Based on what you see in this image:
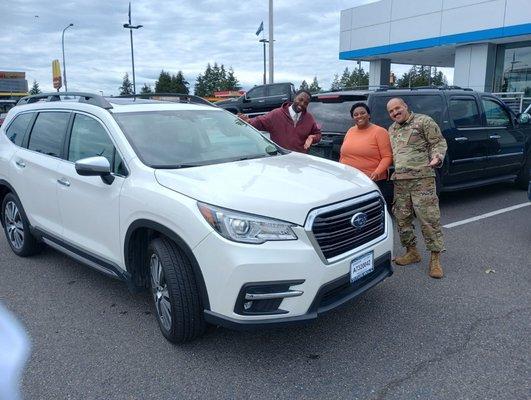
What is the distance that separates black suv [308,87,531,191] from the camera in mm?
6285

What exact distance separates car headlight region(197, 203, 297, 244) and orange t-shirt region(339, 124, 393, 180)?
2146 mm

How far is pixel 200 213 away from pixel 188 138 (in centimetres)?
126

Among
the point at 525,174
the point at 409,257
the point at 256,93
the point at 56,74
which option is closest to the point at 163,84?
the point at 56,74

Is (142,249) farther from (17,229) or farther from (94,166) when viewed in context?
(17,229)

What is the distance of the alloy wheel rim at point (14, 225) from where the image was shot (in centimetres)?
518

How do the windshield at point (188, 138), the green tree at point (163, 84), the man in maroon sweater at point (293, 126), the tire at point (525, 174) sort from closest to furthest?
the windshield at point (188, 138)
the man in maroon sweater at point (293, 126)
the tire at point (525, 174)
the green tree at point (163, 84)

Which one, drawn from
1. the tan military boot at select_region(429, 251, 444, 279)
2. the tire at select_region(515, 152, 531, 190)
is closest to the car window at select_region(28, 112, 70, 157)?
the tan military boot at select_region(429, 251, 444, 279)

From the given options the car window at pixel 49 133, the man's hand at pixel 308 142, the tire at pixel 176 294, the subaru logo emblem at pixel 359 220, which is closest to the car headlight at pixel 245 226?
the tire at pixel 176 294

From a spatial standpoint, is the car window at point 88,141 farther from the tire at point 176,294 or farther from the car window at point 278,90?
the car window at point 278,90

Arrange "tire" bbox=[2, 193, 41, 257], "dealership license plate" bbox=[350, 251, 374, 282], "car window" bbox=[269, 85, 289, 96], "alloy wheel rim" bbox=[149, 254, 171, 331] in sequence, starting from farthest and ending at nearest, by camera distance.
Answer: "car window" bbox=[269, 85, 289, 96], "tire" bbox=[2, 193, 41, 257], "alloy wheel rim" bbox=[149, 254, 171, 331], "dealership license plate" bbox=[350, 251, 374, 282]

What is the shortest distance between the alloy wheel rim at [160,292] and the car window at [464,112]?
507cm

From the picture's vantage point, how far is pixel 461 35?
20.7m

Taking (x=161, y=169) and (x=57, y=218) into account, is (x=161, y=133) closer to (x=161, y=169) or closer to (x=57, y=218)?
(x=161, y=169)

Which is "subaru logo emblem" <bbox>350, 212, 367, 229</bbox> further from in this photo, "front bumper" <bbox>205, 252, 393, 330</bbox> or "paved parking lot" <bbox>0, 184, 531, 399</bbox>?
"paved parking lot" <bbox>0, 184, 531, 399</bbox>
